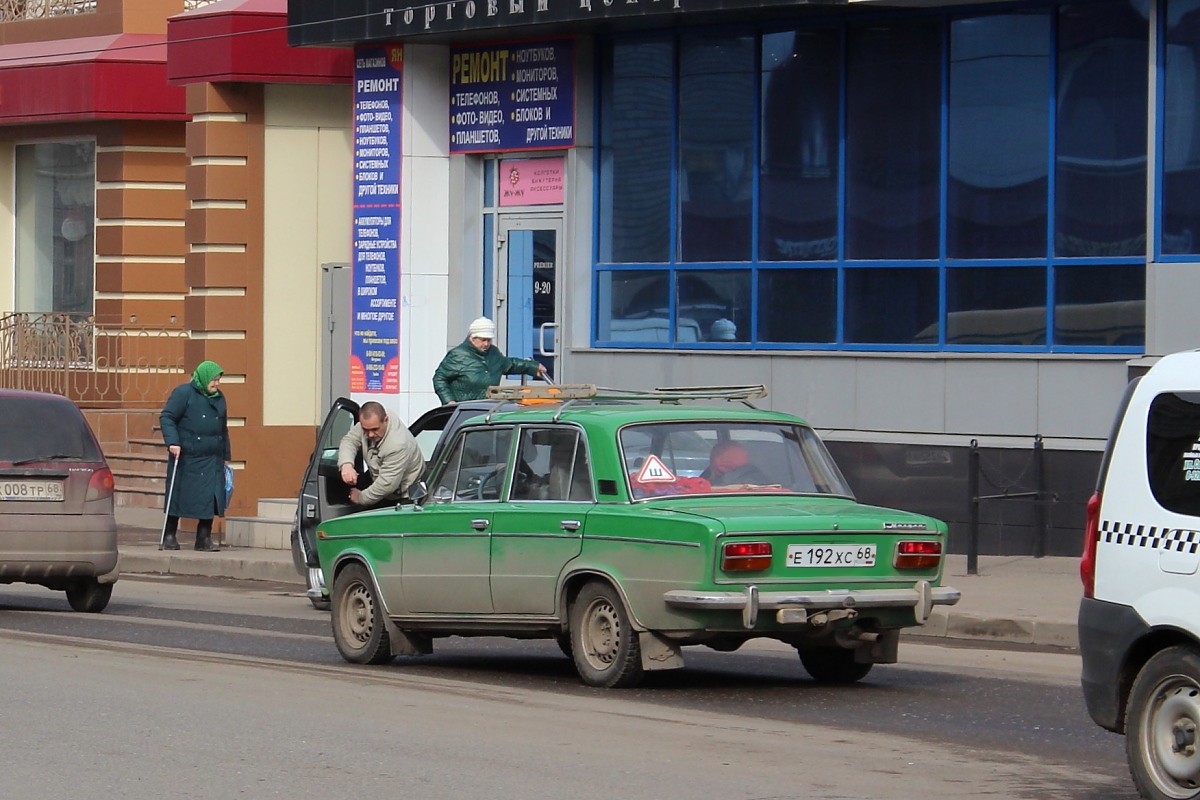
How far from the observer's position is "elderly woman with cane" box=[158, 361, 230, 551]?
19.9 meters

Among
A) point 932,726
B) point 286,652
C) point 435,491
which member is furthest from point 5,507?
point 932,726

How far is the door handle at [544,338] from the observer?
21266 millimetres

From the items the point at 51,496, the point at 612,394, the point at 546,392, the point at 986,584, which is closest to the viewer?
the point at 612,394

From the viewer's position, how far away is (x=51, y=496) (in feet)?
48.5

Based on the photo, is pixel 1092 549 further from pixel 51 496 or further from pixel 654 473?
pixel 51 496

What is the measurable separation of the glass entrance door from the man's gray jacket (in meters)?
7.78

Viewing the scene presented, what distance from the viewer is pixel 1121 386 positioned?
16.6 metres

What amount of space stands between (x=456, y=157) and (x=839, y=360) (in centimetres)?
566

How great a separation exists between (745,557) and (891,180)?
908 cm

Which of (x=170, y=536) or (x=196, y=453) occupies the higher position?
(x=196, y=453)

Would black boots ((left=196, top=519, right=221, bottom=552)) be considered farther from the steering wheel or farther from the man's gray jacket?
the steering wheel

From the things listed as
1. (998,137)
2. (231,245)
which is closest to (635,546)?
(998,137)

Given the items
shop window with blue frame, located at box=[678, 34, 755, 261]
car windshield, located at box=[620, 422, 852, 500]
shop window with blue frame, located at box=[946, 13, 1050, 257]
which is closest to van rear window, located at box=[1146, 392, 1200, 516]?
car windshield, located at box=[620, 422, 852, 500]

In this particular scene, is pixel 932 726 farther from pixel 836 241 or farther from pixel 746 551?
pixel 836 241
